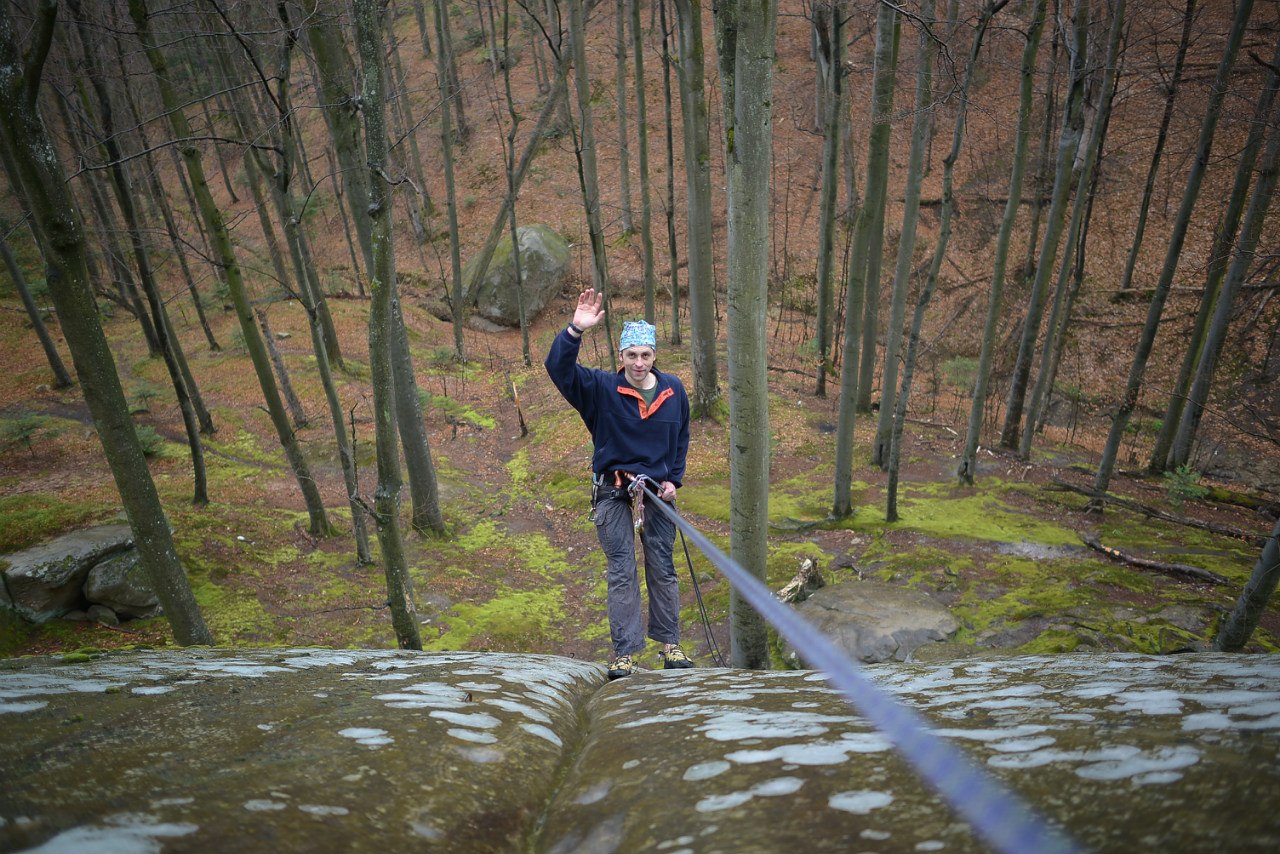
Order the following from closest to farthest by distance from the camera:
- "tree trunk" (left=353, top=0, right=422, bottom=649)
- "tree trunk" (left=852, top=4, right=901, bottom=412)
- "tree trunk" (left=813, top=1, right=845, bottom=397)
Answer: "tree trunk" (left=353, top=0, right=422, bottom=649) < "tree trunk" (left=852, top=4, right=901, bottom=412) < "tree trunk" (left=813, top=1, right=845, bottom=397)

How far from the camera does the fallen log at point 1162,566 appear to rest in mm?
7652

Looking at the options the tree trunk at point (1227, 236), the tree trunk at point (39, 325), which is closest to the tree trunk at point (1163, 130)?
the tree trunk at point (1227, 236)

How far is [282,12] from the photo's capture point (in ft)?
22.4

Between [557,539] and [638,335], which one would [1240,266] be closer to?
[638,335]

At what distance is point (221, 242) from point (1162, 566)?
42.2ft

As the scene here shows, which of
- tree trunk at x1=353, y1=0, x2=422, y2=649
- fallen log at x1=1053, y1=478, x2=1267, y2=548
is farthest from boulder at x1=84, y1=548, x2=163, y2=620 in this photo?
fallen log at x1=1053, y1=478, x2=1267, y2=548

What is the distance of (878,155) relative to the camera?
1001cm

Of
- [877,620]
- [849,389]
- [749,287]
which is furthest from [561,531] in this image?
[749,287]

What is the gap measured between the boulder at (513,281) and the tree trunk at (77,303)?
2040 centimetres

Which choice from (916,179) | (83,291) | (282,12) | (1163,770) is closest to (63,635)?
(83,291)

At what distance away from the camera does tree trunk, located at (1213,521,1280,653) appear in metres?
4.59

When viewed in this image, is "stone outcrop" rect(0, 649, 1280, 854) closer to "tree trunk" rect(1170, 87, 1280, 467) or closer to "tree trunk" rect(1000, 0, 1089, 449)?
"tree trunk" rect(1000, 0, 1089, 449)

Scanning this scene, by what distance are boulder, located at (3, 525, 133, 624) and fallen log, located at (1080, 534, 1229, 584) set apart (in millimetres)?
12458

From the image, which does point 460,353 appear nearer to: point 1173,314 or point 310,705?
point 310,705
